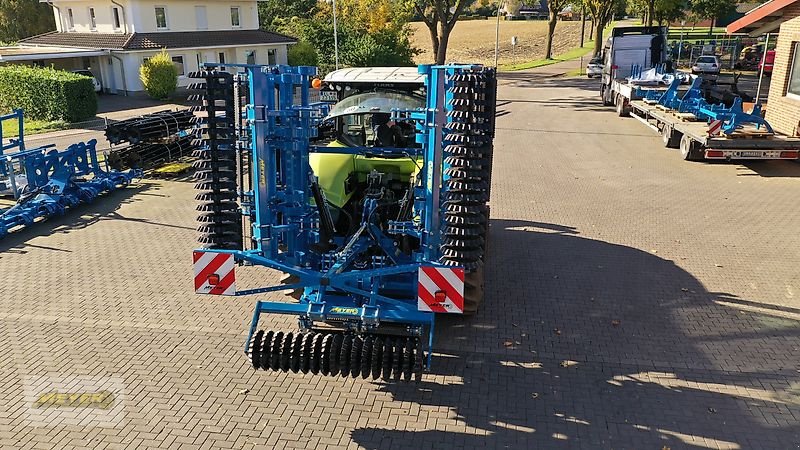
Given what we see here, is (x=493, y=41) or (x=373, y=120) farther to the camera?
(x=493, y=41)

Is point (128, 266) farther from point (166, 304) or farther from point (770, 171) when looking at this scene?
point (770, 171)

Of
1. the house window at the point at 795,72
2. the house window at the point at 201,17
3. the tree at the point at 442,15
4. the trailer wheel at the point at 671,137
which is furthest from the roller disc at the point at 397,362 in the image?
the house window at the point at 201,17

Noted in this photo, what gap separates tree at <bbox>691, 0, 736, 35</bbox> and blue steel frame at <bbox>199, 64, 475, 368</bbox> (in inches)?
1970

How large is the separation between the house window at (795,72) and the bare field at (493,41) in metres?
31.1

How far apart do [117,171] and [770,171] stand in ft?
45.5

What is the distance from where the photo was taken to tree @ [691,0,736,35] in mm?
47125

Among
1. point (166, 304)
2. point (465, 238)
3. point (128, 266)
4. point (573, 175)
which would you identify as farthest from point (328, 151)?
point (573, 175)

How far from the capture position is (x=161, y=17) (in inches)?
1260

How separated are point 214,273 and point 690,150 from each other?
12.7m

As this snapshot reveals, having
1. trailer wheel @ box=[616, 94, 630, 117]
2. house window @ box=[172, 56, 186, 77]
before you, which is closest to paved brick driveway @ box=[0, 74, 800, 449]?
trailer wheel @ box=[616, 94, 630, 117]

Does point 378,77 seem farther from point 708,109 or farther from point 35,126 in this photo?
point 35,126

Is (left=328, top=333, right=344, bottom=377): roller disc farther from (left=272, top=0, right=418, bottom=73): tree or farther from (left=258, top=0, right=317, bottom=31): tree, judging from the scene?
(left=258, top=0, right=317, bottom=31): tree

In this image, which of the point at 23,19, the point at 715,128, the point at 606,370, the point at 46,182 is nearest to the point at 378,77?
the point at 606,370

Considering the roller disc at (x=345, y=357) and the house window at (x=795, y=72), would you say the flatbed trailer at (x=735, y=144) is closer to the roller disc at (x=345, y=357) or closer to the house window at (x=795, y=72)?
the house window at (x=795, y=72)
